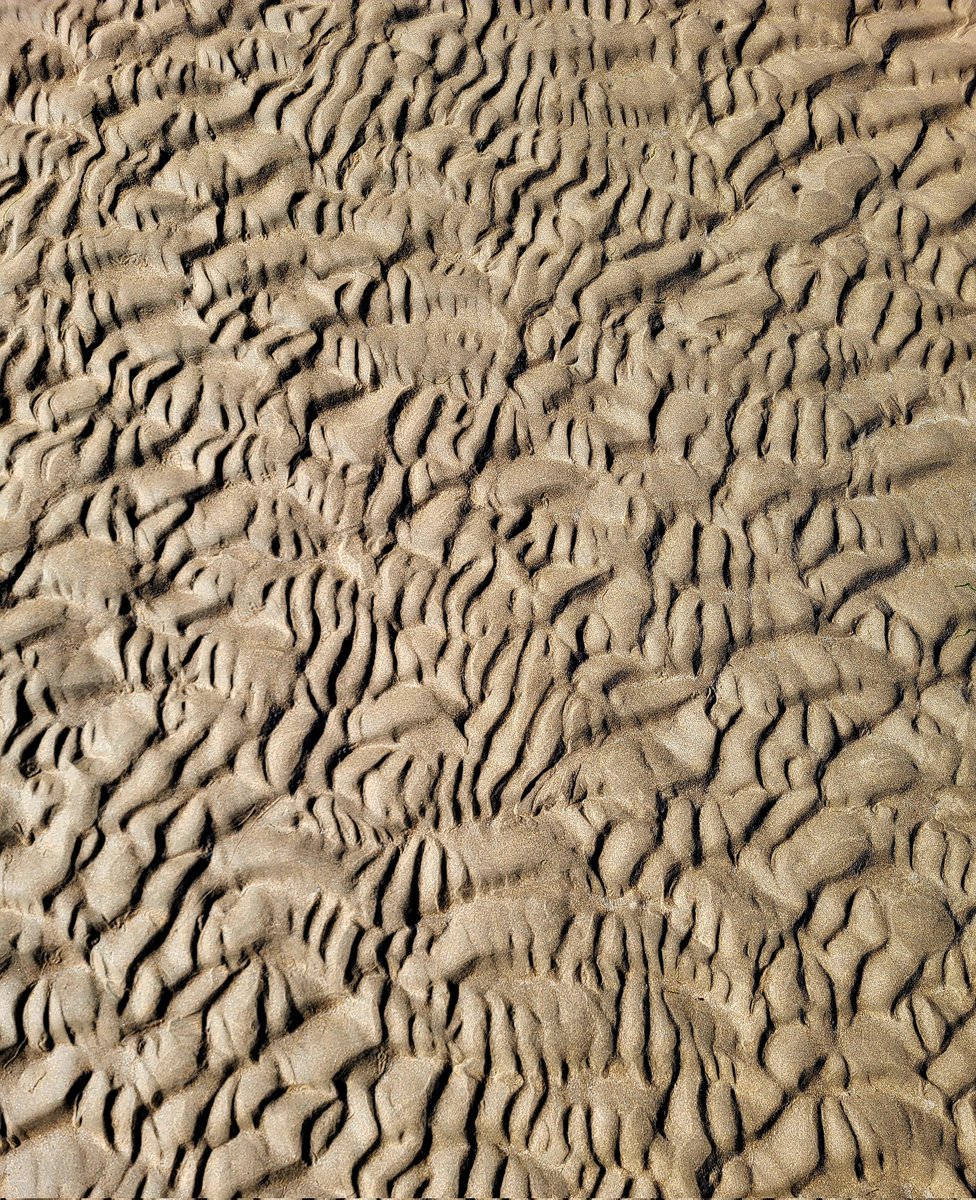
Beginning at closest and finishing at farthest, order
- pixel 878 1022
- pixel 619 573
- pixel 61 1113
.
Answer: pixel 61 1113, pixel 878 1022, pixel 619 573

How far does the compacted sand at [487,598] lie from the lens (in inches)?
93.3

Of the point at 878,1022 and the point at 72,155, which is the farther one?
the point at 72,155

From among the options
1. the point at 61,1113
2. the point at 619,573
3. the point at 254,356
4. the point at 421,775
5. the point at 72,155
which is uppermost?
the point at 72,155

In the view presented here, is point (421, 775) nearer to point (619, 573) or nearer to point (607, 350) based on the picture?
point (619, 573)

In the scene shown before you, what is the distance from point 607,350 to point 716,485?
1.40ft

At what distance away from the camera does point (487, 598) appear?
2.73m

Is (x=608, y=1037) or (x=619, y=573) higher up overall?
(x=619, y=573)

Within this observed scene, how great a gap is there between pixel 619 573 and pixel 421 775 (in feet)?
2.10

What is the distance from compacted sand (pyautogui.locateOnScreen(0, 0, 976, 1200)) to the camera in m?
2.37

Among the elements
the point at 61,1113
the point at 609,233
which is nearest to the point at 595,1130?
the point at 61,1113

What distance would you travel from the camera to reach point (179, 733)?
2570 mm

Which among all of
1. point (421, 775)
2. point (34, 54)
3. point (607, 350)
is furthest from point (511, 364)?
point (34, 54)

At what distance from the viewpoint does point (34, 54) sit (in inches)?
124

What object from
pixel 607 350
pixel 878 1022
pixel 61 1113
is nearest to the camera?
pixel 61 1113
